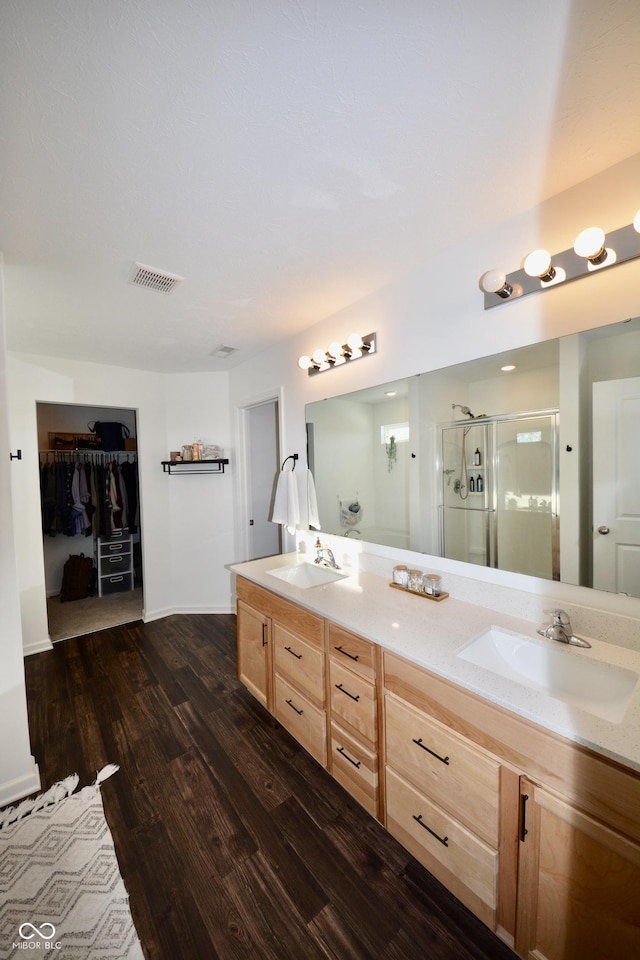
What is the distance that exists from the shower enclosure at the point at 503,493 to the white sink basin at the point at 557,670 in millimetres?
281

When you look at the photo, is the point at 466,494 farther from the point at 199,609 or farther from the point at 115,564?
the point at 115,564

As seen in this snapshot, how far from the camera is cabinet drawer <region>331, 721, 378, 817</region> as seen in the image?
52.7 inches

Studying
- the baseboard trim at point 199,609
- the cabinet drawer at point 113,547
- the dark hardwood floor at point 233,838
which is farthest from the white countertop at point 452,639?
the cabinet drawer at point 113,547

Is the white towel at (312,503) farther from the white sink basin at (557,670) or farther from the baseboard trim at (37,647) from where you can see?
the baseboard trim at (37,647)

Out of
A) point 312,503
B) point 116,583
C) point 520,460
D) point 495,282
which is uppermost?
point 495,282

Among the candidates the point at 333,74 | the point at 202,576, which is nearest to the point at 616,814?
the point at 333,74

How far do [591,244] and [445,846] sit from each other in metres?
1.95

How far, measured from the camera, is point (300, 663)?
1676mm

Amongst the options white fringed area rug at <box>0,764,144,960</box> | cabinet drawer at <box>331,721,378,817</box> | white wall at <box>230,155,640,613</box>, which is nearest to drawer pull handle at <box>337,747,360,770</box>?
cabinet drawer at <box>331,721,378,817</box>

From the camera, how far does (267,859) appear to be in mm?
1281

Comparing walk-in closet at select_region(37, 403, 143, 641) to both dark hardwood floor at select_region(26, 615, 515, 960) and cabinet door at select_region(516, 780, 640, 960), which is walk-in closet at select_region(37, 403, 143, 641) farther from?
cabinet door at select_region(516, 780, 640, 960)

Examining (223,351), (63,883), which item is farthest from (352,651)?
(223,351)

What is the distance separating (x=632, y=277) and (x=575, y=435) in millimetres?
513

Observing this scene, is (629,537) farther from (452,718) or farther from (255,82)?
(255,82)
